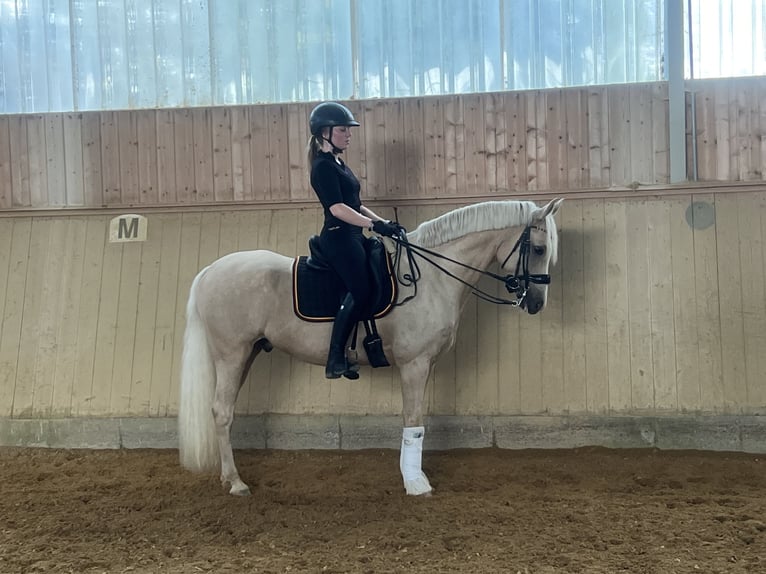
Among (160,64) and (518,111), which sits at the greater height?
(160,64)

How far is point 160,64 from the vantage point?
16.4 feet

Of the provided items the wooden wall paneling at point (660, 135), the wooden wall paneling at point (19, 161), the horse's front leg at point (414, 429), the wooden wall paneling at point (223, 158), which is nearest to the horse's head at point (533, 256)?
the horse's front leg at point (414, 429)

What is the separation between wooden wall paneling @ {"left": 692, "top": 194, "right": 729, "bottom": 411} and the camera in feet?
13.8

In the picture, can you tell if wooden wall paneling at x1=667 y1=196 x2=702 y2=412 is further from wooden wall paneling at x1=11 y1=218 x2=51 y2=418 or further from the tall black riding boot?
wooden wall paneling at x1=11 y1=218 x2=51 y2=418

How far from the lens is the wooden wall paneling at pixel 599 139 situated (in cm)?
452

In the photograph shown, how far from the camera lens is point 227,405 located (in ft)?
12.1

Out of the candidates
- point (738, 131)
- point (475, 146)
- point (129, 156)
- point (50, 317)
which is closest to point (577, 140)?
point (475, 146)

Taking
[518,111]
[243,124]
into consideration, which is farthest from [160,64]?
[518,111]

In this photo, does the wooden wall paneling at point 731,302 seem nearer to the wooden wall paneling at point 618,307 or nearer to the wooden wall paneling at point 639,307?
the wooden wall paneling at point 639,307

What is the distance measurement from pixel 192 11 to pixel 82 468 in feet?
12.2

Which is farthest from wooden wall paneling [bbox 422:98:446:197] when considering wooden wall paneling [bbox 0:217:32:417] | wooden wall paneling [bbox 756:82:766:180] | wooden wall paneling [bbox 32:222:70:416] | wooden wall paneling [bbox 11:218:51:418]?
wooden wall paneling [bbox 0:217:32:417]

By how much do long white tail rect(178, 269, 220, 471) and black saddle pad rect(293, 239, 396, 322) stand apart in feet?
2.38

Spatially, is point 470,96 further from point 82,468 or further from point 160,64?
point 82,468

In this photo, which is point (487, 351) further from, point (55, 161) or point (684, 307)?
point (55, 161)
